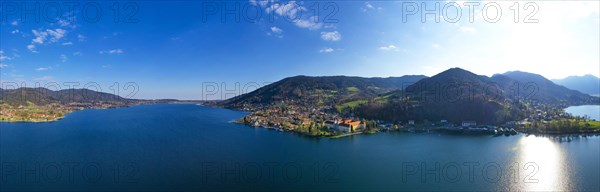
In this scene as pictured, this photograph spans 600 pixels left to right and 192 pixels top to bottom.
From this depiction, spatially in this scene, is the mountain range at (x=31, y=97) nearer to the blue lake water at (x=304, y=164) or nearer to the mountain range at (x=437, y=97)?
the mountain range at (x=437, y=97)

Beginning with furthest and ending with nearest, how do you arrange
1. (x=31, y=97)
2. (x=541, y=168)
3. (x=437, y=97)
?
1. (x=31, y=97)
2. (x=437, y=97)
3. (x=541, y=168)

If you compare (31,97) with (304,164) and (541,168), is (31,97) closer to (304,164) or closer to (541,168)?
(304,164)

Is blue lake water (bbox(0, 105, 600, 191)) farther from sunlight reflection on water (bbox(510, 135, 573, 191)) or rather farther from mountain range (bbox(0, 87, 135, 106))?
mountain range (bbox(0, 87, 135, 106))

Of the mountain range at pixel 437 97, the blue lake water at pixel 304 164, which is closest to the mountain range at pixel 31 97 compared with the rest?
the mountain range at pixel 437 97

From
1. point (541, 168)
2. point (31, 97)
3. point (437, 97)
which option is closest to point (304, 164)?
point (541, 168)

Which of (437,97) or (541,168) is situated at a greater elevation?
(437,97)

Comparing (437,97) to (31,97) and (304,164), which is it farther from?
(31,97)

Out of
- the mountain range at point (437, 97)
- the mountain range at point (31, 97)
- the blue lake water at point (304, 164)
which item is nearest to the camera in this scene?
the blue lake water at point (304, 164)

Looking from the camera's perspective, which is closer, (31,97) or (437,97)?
(437,97)

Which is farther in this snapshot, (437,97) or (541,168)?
(437,97)

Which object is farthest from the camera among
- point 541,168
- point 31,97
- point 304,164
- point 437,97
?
point 31,97

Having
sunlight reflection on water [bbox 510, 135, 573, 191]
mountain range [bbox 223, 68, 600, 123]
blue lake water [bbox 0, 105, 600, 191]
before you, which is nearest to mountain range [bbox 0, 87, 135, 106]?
mountain range [bbox 223, 68, 600, 123]
